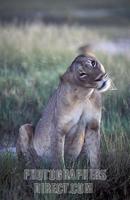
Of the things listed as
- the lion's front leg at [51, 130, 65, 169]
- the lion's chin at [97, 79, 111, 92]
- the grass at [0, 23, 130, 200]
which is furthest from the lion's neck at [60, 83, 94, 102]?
the grass at [0, 23, 130, 200]

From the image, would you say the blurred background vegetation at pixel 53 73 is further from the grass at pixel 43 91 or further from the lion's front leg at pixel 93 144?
the lion's front leg at pixel 93 144

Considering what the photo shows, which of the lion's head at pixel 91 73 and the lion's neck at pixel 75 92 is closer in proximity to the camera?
the lion's head at pixel 91 73

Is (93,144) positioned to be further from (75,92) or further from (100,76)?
(100,76)

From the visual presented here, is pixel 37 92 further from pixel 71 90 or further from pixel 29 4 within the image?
pixel 29 4

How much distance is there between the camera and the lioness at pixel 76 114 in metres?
5.20

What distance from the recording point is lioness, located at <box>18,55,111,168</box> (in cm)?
520

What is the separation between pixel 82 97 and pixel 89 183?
2.58ft

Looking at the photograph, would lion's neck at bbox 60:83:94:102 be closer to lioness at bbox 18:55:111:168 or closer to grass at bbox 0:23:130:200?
lioness at bbox 18:55:111:168

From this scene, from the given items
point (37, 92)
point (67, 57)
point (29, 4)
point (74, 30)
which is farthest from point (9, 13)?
point (37, 92)

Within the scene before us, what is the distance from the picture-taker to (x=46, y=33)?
13.6 m

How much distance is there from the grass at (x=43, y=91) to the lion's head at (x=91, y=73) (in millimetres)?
941

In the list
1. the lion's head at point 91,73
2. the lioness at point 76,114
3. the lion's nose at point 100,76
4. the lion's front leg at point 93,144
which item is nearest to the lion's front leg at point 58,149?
the lioness at point 76,114

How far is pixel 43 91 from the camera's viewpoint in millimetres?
8711

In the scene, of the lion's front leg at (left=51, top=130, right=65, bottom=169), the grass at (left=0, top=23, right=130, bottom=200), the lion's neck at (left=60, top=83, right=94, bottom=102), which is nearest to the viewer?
the lion's neck at (left=60, top=83, right=94, bottom=102)
